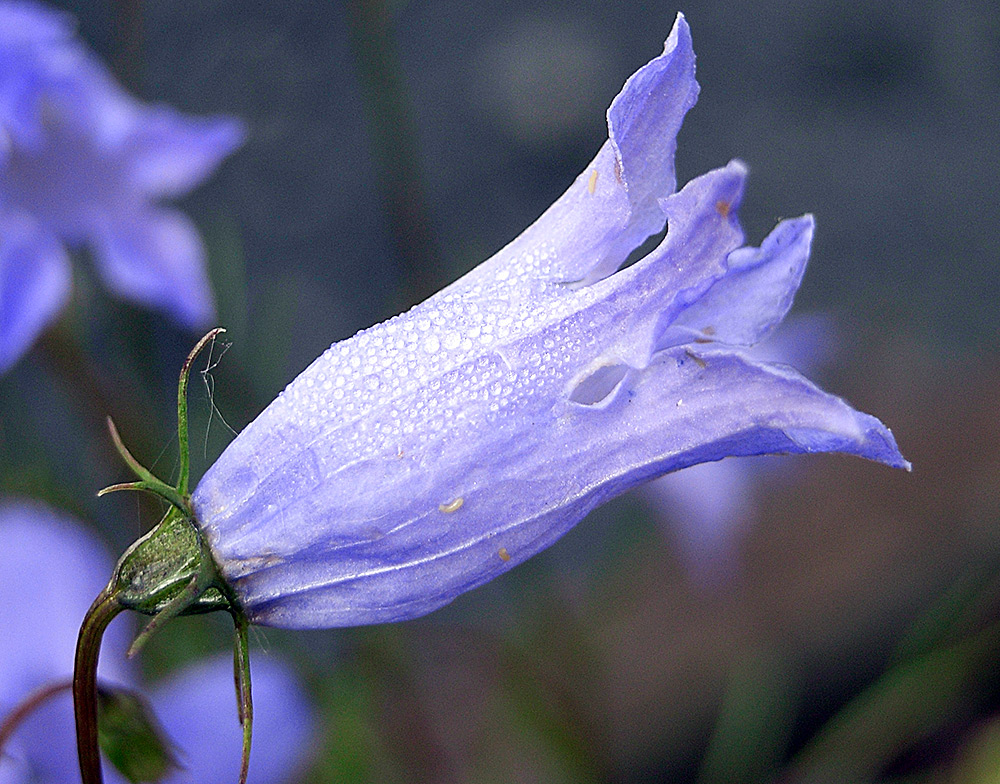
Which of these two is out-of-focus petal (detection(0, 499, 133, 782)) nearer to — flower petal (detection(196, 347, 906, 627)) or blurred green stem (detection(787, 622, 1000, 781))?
flower petal (detection(196, 347, 906, 627))

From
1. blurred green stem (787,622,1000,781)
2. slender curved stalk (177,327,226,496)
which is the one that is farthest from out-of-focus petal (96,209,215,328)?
blurred green stem (787,622,1000,781)

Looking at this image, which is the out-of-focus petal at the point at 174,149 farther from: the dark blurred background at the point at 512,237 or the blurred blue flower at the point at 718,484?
the blurred blue flower at the point at 718,484

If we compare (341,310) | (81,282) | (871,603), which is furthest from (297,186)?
(871,603)

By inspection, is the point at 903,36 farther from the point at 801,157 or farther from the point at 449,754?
the point at 449,754

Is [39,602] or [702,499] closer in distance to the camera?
[39,602]

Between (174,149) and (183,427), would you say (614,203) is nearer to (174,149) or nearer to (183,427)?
(183,427)

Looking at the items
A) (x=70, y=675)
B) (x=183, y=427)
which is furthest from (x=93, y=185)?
(x=183, y=427)

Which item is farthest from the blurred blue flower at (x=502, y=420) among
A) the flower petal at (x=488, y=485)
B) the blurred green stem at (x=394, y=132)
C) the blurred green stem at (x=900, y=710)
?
the blurred green stem at (x=900, y=710)
